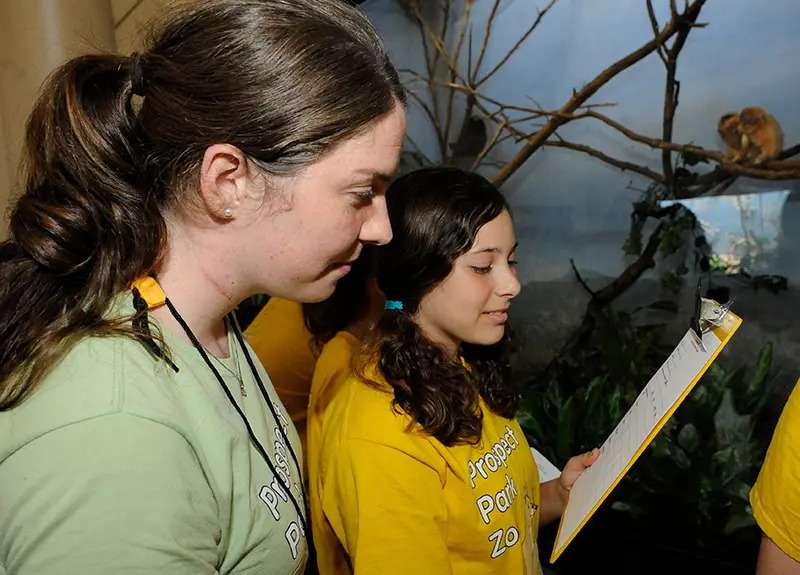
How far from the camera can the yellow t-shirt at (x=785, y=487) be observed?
899 millimetres

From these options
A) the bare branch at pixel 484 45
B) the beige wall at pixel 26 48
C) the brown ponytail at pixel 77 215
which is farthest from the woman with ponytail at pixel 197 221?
the bare branch at pixel 484 45

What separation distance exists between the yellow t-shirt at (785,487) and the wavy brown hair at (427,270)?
46 cm

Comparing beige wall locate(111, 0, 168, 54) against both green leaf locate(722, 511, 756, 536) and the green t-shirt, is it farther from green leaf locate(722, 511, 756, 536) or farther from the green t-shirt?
green leaf locate(722, 511, 756, 536)

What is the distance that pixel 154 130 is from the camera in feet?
2.57

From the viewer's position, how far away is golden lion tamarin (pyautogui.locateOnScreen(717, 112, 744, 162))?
203 centimetres

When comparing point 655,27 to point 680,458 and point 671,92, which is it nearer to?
point 671,92

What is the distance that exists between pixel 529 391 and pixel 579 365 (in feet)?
0.69

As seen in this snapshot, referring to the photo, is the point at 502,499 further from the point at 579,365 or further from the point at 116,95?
the point at 579,365

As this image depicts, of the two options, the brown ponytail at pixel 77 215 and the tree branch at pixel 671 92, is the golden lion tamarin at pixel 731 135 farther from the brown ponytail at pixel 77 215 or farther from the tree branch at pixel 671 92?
the brown ponytail at pixel 77 215

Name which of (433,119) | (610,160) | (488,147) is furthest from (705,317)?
(433,119)

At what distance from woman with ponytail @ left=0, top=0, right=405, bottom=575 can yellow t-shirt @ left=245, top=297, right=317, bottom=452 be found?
79 cm

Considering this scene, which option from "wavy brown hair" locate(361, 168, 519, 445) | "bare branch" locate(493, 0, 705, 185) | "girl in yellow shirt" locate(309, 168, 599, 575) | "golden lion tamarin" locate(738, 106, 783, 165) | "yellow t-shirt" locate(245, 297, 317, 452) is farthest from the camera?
"bare branch" locate(493, 0, 705, 185)

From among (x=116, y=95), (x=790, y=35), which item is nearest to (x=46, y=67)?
(x=116, y=95)

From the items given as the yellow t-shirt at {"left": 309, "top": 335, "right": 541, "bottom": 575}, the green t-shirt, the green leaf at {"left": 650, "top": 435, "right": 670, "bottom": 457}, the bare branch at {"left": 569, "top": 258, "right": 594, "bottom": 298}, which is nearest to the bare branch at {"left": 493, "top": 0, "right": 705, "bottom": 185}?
the bare branch at {"left": 569, "top": 258, "right": 594, "bottom": 298}
